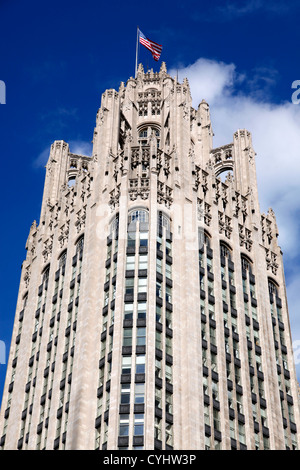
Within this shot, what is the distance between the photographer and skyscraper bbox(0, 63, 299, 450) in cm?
10575

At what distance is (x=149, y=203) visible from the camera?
121812mm

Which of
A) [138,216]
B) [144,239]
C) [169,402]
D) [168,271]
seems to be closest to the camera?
[169,402]

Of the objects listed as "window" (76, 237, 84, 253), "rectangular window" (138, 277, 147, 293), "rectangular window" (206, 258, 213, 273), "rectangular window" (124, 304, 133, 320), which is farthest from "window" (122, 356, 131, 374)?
"window" (76, 237, 84, 253)

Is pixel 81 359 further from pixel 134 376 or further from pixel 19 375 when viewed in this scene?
pixel 19 375

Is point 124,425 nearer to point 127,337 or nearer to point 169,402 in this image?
point 169,402

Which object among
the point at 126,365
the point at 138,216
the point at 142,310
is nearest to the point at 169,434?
the point at 126,365

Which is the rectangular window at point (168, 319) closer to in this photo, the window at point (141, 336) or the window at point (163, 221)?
the window at point (141, 336)

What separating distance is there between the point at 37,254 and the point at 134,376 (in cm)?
3411

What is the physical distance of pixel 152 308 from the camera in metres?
111

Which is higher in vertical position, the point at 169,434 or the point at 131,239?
the point at 131,239

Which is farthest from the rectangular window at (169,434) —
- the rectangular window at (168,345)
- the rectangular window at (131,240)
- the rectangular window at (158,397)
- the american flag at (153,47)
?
the american flag at (153,47)

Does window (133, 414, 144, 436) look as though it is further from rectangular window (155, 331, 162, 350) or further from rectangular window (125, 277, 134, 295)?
rectangular window (125, 277, 134, 295)
